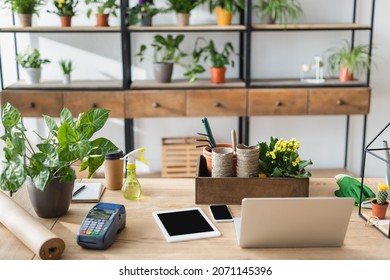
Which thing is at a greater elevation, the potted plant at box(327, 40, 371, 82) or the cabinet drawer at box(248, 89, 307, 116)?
the potted plant at box(327, 40, 371, 82)

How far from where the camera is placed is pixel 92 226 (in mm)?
1608

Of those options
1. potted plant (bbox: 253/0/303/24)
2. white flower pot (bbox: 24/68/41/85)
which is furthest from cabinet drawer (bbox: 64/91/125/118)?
potted plant (bbox: 253/0/303/24)

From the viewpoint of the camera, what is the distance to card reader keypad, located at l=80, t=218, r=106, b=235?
1583 millimetres

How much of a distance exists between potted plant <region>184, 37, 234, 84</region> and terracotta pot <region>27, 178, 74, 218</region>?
7.22ft

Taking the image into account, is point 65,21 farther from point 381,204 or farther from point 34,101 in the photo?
point 381,204

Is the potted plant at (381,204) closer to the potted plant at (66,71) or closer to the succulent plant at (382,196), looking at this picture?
the succulent plant at (382,196)

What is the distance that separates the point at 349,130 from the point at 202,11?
1.51 metres

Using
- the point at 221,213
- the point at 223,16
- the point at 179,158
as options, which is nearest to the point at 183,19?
the point at 223,16

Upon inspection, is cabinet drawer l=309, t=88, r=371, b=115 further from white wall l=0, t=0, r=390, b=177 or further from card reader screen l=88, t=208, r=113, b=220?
card reader screen l=88, t=208, r=113, b=220

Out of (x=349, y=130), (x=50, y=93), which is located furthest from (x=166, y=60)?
(x=349, y=130)

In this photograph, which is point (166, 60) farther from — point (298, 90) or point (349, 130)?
point (349, 130)

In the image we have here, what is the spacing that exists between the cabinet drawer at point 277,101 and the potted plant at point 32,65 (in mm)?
1510

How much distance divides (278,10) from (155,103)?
1090 millimetres

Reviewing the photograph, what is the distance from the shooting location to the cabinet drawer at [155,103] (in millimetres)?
Answer: 3766
